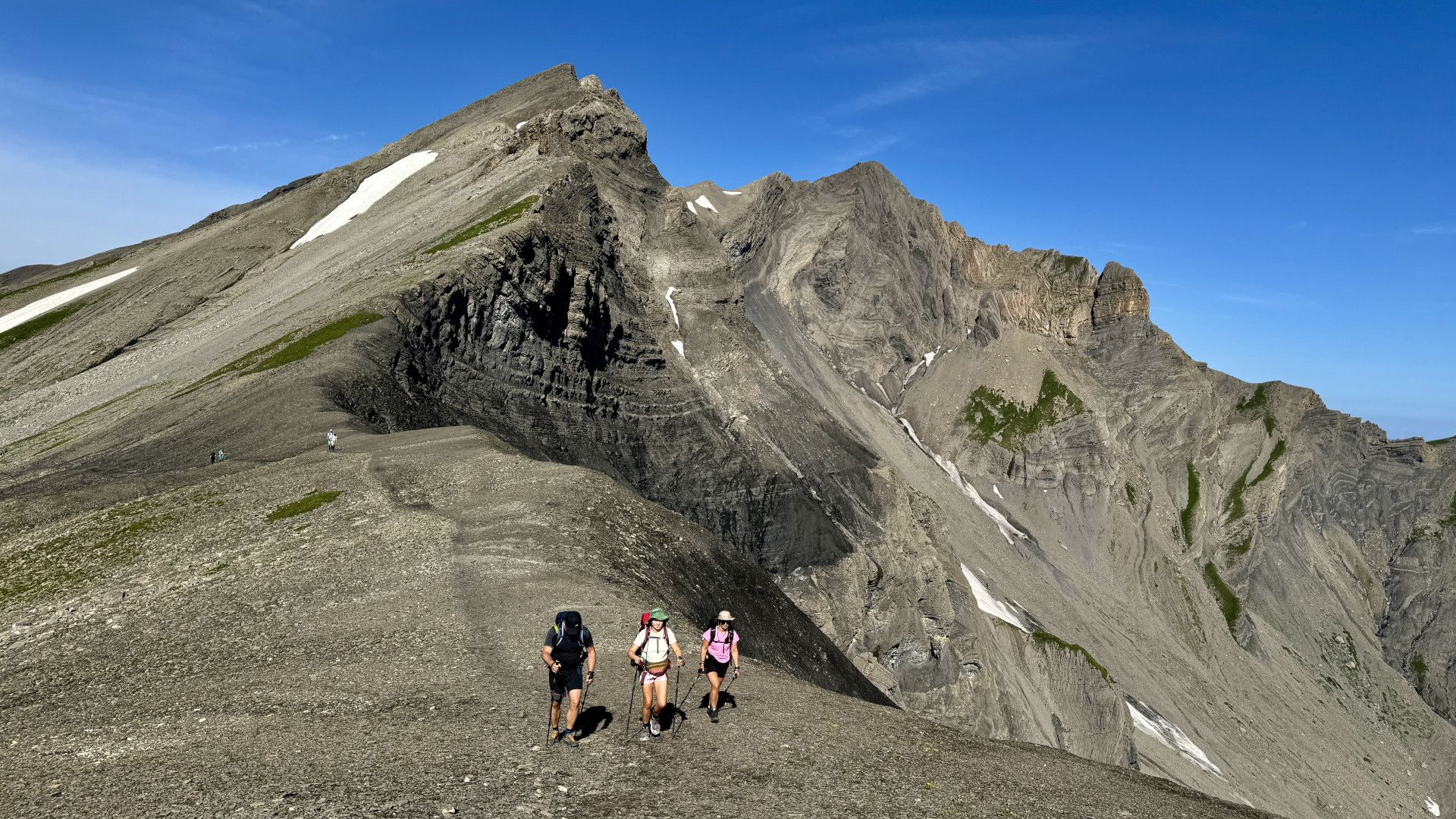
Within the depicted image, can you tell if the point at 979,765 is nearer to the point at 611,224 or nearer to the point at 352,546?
the point at 352,546

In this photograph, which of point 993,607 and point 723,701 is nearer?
point 723,701

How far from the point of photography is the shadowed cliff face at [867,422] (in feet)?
211

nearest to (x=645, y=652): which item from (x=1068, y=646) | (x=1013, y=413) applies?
(x=1068, y=646)

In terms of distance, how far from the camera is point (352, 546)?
26.0m

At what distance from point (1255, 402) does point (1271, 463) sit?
52.1ft

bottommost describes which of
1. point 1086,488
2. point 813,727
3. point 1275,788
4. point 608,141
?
point 1275,788

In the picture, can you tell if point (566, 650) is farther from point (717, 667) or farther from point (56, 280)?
point (56, 280)

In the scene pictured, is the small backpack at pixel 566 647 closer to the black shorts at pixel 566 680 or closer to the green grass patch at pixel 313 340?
the black shorts at pixel 566 680

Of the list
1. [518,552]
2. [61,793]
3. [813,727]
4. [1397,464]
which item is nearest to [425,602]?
[518,552]

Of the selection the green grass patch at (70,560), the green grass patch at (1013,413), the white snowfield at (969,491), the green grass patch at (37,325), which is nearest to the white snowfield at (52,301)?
the green grass patch at (37,325)

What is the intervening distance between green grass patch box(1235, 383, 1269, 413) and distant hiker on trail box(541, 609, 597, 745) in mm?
203677

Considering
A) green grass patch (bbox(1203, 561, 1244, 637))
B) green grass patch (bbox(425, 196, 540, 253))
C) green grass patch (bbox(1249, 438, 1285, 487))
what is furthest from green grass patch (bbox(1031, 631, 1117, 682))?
green grass patch (bbox(1249, 438, 1285, 487))

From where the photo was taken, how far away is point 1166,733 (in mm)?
106812

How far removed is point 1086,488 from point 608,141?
106 metres
